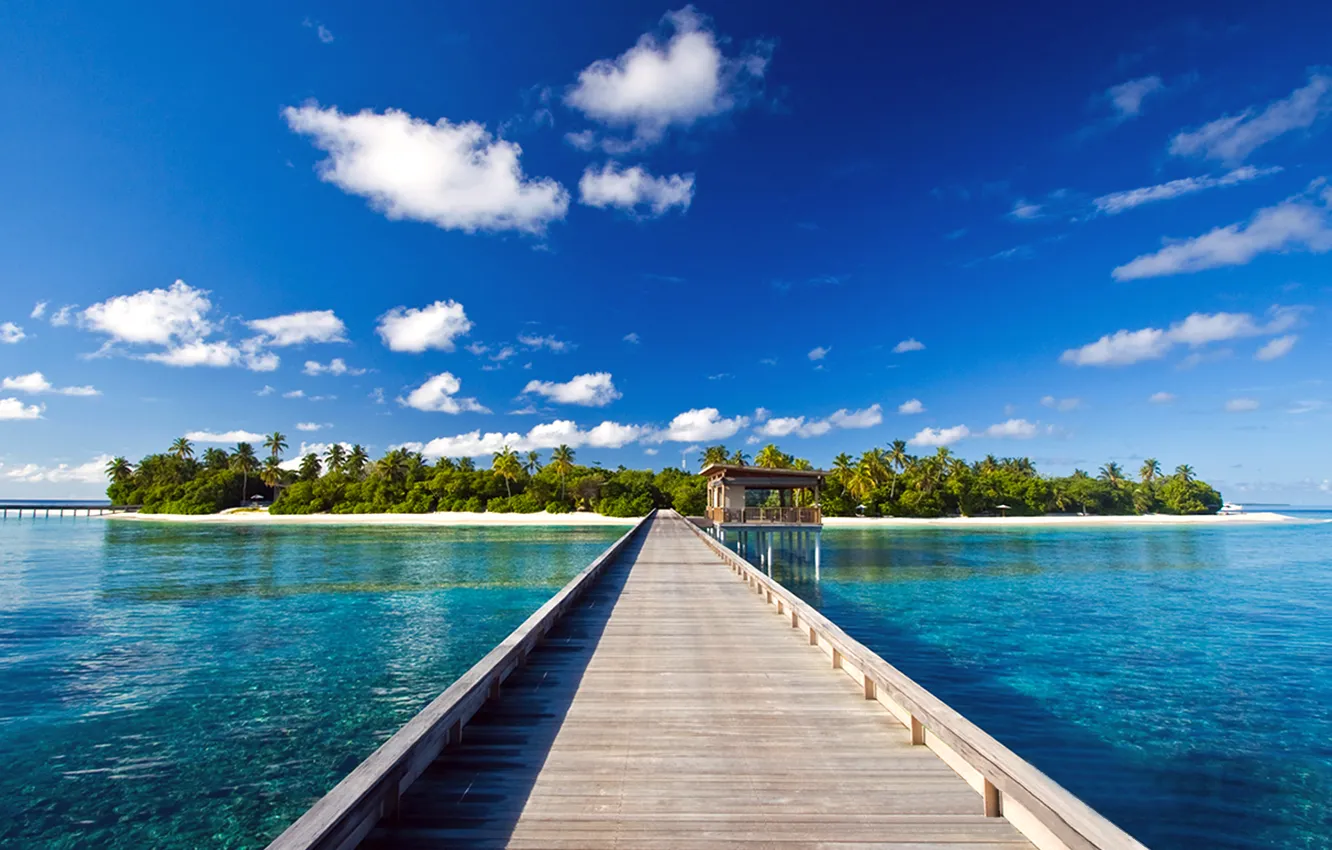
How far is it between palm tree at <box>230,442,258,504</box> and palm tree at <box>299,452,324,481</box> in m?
2.81

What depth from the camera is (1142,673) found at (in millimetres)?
11414

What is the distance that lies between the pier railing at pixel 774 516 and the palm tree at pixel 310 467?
7574cm

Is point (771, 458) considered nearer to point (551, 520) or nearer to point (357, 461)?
point (551, 520)

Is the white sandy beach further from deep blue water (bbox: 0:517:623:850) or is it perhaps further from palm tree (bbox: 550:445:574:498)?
deep blue water (bbox: 0:517:623:850)

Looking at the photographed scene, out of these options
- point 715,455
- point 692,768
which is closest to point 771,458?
point 715,455

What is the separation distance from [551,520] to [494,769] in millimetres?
60296

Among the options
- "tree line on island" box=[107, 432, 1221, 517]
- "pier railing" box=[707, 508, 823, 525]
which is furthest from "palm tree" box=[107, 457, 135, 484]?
"pier railing" box=[707, 508, 823, 525]

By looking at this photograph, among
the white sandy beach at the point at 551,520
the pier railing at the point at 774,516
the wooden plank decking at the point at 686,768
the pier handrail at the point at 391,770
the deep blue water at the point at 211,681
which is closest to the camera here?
the pier handrail at the point at 391,770

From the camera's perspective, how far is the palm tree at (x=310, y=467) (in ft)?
280

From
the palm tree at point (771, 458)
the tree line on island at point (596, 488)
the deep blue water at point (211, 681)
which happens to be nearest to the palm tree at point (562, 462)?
the tree line on island at point (596, 488)

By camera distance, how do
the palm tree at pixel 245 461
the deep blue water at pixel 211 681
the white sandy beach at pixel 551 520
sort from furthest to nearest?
the palm tree at pixel 245 461
the white sandy beach at pixel 551 520
the deep blue water at pixel 211 681

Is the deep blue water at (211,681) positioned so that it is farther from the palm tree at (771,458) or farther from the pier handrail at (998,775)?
the palm tree at (771,458)

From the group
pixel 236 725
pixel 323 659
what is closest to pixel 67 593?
pixel 323 659

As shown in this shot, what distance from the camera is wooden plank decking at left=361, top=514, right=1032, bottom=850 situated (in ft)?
11.2
